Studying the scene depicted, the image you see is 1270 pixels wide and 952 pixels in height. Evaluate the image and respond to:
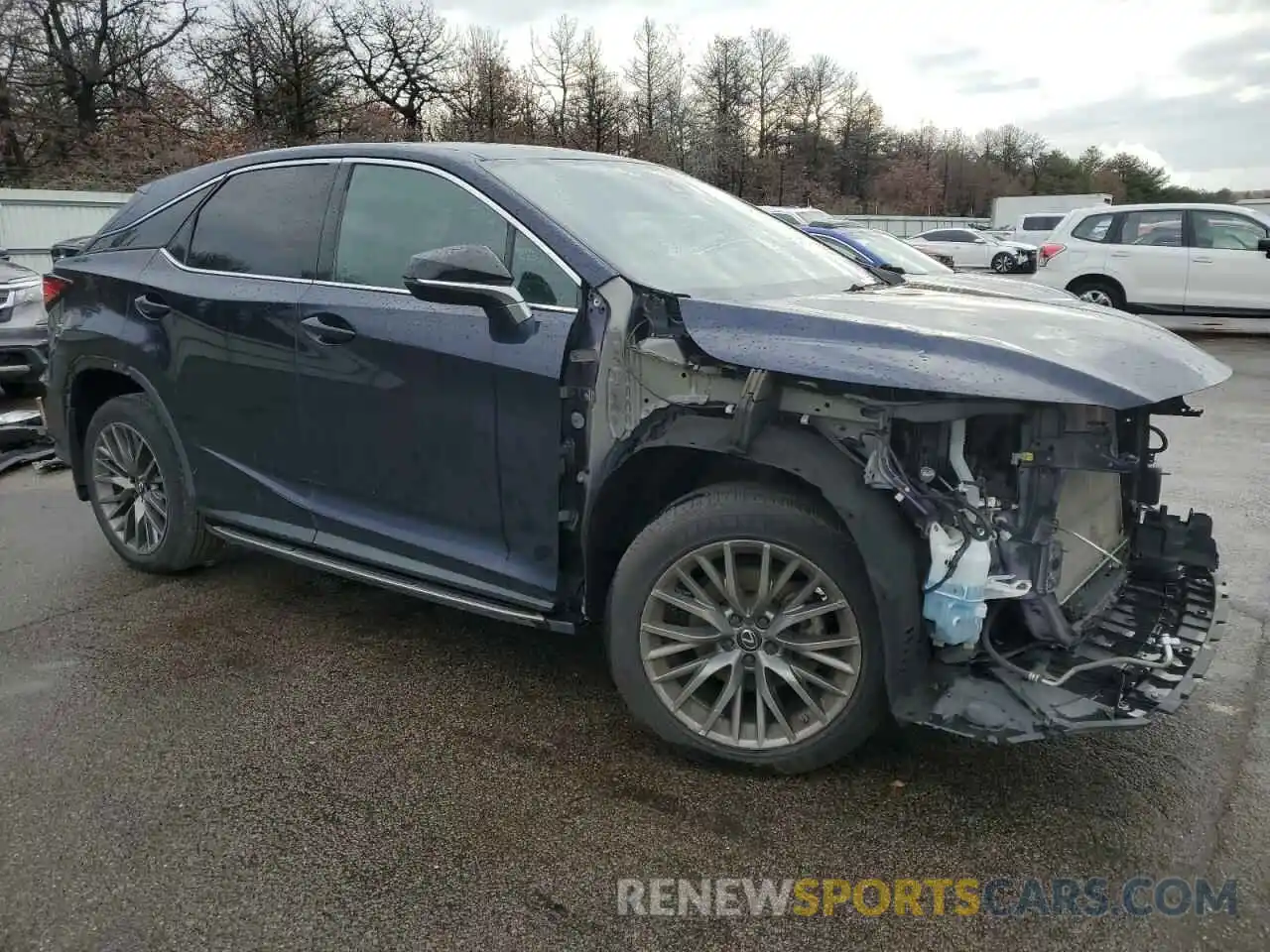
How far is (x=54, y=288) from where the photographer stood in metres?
4.68

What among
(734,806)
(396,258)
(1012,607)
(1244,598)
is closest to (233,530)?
(396,258)

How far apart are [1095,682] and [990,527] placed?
499mm

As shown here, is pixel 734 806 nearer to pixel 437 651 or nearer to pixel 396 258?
pixel 437 651

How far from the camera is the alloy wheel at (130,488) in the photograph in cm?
451

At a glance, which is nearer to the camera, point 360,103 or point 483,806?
point 483,806

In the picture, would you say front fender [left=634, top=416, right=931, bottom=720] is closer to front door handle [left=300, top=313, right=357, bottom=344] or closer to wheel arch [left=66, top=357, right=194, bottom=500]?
front door handle [left=300, top=313, right=357, bottom=344]

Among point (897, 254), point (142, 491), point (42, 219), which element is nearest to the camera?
point (142, 491)

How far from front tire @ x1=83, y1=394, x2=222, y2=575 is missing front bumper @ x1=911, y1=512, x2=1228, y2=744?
10.6 feet

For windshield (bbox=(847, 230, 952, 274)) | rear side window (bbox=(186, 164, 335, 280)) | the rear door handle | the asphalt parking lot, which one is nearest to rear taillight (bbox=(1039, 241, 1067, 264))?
windshield (bbox=(847, 230, 952, 274))

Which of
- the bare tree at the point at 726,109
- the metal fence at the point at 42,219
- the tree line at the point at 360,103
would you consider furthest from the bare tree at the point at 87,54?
the bare tree at the point at 726,109

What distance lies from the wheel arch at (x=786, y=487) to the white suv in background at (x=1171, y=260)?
12580 mm

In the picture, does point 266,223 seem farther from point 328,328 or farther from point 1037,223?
Result: point 1037,223

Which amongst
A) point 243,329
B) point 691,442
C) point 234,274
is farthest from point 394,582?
point 234,274

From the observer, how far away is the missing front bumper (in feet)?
8.23
